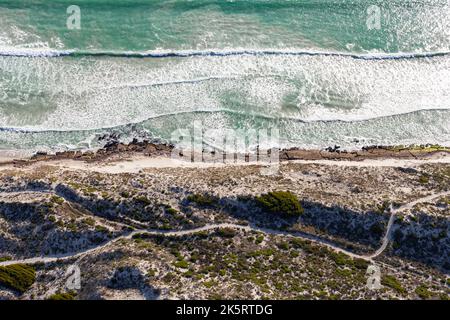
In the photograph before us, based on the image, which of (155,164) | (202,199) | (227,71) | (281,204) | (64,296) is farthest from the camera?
(227,71)

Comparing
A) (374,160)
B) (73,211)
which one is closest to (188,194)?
(73,211)

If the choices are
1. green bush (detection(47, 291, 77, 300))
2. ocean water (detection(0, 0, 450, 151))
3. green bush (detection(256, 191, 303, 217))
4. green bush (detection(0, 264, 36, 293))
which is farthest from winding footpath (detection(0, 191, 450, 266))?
ocean water (detection(0, 0, 450, 151))

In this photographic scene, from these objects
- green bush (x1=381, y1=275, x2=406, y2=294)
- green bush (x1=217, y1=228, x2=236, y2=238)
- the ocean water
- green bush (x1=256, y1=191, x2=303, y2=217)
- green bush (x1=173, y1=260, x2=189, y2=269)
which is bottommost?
green bush (x1=381, y1=275, x2=406, y2=294)

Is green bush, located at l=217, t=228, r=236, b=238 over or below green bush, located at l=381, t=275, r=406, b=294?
over

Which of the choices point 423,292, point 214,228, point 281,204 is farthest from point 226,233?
point 423,292

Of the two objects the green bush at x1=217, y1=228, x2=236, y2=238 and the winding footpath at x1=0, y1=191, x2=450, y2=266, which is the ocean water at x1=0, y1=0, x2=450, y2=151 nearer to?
the winding footpath at x1=0, y1=191, x2=450, y2=266

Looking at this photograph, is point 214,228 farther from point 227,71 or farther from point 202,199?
point 227,71

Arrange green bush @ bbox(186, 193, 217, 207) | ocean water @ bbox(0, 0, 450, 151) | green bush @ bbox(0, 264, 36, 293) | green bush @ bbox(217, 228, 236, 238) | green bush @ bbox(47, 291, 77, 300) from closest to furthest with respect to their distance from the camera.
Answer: green bush @ bbox(47, 291, 77, 300) → green bush @ bbox(0, 264, 36, 293) → green bush @ bbox(217, 228, 236, 238) → green bush @ bbox(186, 193, 217, 207) → ocean water @ bbox(0, 0, 450, 151)
